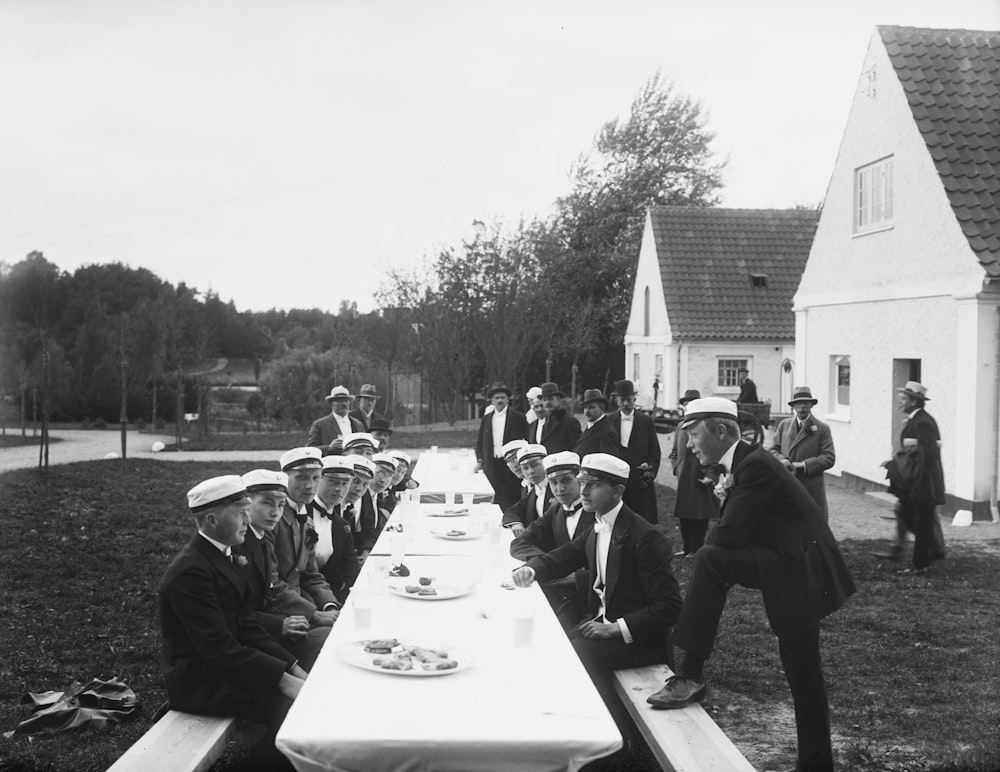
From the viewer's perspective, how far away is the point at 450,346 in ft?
96.6

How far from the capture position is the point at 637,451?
10.4 meters

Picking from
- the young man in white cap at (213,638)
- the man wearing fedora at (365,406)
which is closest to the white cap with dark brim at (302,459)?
the young man in white cap at (213,638)

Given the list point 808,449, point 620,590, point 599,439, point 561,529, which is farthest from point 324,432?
point 620,590

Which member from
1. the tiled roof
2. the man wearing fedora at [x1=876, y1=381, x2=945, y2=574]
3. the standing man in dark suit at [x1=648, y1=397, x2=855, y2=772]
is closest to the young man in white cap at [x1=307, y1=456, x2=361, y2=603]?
the standing man in dark suit at [x1=648, y1=397, x2=855, y2=772]

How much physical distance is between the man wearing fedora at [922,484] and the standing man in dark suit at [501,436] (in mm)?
4232

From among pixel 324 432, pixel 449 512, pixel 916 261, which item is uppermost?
pixel 916 261

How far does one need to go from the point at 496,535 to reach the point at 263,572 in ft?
5.65

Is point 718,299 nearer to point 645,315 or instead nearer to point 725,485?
point 645,315

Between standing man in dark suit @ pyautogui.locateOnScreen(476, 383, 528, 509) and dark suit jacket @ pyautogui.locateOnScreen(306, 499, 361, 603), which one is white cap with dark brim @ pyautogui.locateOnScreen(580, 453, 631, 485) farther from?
standing man in dark suit @ pyautogui.locateOnScreen(476, 383, 528, 509)

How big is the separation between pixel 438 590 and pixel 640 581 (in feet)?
3.60

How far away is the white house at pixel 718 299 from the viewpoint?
27375 millimetres

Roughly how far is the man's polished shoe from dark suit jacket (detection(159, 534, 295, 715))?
1.76m

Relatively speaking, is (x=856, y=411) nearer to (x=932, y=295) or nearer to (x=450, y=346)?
(x=932, y=295)

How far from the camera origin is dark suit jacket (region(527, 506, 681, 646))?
5199 mm
